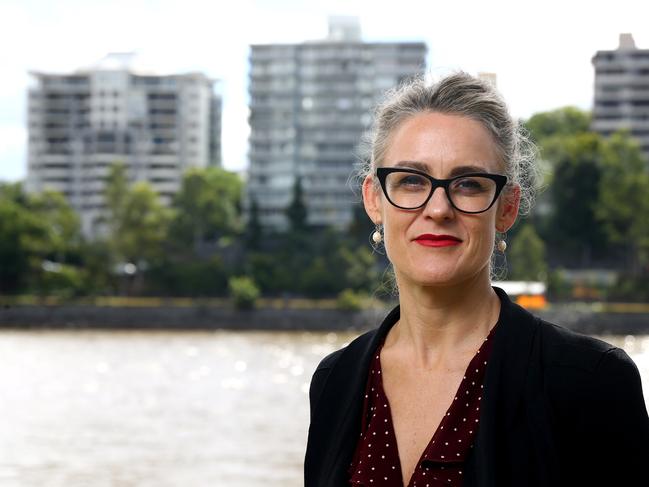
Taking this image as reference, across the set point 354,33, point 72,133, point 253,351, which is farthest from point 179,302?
point 72,133

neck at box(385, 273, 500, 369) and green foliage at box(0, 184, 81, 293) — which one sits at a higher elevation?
neck at box(385, 273, 500, 369)

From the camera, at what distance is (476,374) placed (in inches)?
86.5

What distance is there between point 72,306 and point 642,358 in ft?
104

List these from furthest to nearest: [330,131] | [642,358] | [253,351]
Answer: [330,131] < [253,351] < [642,358]

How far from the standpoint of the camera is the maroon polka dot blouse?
2104 millimetres

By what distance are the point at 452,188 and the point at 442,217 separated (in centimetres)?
5

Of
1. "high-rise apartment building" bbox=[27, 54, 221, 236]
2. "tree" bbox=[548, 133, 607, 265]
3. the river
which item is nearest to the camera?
the river

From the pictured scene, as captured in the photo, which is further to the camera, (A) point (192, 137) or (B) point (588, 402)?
(A) point (192, 137)

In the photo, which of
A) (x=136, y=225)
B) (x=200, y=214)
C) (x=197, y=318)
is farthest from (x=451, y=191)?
(x=200, y=214)

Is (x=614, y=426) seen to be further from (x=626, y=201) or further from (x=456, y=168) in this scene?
(x=626, y=201)

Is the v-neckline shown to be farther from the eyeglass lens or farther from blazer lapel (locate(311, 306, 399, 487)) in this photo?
the eyeglass lens

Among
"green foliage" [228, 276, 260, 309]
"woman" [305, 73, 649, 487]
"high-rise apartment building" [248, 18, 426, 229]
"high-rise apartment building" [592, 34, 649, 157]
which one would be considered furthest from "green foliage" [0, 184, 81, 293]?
"woman" [305, 73, 649, 487]

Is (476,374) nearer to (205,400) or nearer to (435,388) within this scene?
(435,388)

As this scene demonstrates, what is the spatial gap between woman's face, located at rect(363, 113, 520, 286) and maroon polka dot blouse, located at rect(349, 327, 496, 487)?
0.45ft
